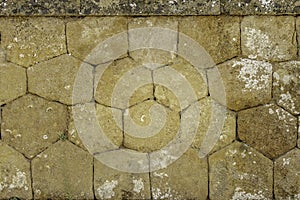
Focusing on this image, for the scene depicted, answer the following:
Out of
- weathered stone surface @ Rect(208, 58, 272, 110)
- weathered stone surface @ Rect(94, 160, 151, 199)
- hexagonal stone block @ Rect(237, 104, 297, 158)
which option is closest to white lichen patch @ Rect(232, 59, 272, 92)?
weathered stone surface @ Rect(208, 58, 272, 110)

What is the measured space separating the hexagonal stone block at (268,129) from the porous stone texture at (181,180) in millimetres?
311

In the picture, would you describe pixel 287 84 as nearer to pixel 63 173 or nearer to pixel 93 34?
pixel 93 34

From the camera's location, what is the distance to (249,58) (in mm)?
3252

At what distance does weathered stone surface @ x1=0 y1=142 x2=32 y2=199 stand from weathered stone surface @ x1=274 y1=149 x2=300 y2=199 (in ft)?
4.71

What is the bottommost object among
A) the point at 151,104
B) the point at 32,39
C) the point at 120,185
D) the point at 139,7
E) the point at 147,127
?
the point at 120,185

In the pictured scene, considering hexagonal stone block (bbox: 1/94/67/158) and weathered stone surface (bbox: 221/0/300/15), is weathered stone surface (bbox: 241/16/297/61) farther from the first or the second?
hexagonal stone block (bbox: 1/94/67/158)

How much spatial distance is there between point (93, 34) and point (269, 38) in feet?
3.26

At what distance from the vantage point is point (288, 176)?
3.31 m

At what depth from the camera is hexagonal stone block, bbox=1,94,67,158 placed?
329cm

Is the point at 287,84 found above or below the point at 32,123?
above

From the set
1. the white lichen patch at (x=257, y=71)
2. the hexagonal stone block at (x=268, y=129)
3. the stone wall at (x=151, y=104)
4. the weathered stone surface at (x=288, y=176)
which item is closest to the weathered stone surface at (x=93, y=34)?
the stone wall at (x=151, y=104)

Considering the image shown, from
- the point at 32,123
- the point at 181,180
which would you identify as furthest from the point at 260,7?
the point at 32,123

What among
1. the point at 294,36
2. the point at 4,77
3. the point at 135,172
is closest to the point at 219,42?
the point at 294,36

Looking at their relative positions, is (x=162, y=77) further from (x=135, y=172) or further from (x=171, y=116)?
(x=135, y=172)
